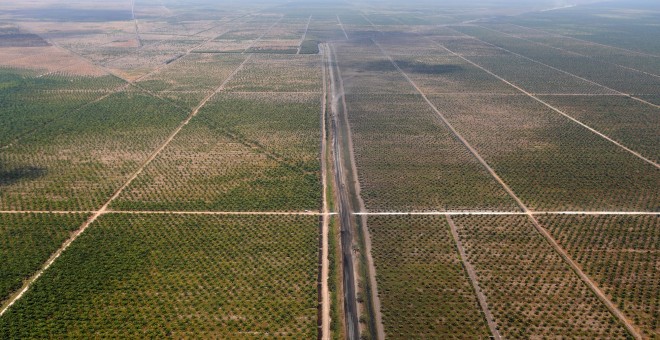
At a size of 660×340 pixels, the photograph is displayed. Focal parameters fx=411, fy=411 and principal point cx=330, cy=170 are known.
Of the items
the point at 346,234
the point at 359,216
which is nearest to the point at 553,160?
the point at 359,216

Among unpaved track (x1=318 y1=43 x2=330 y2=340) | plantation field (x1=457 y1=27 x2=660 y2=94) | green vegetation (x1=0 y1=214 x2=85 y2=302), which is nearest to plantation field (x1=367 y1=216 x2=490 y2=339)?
unpaved track (x1=318 y1=43 x2=330 y2=340)

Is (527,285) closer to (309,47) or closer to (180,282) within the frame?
(180,282)

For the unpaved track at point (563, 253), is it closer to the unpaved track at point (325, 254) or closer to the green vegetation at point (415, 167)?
the green vegetation at point (415, 167)

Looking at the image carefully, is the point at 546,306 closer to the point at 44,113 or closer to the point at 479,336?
the point at 479,336

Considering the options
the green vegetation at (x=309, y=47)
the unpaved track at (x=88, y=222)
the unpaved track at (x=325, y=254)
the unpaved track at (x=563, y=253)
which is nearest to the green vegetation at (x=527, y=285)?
the unpaved track at (x=563, y=253)

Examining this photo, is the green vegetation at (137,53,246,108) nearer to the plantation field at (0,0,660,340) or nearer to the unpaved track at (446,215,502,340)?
the plantation field at (0,0,660,340)

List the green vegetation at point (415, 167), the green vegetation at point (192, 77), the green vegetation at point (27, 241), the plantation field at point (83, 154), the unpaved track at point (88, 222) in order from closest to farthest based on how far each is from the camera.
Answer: the unpaved track at point (88, 222), the green vegetation at point (27, 241), the plantation field at point (83, 154), the green vegetation at point (415, 167), the green vegetation at point (192, 77)
